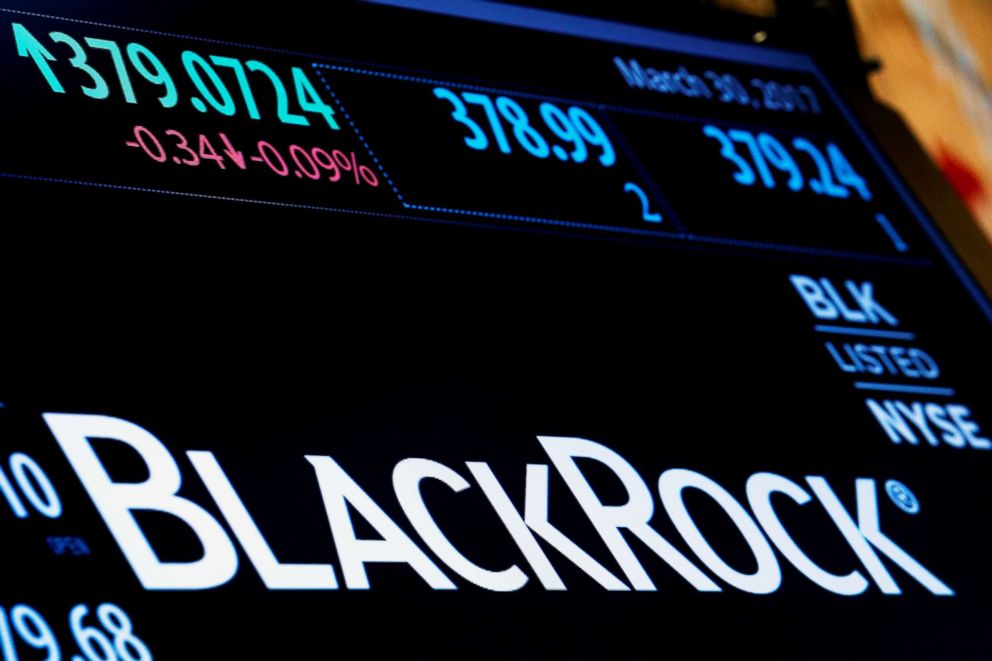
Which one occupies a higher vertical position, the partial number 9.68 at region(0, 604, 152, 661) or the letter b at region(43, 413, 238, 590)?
the letter b at region(43, 413, 238, 590)

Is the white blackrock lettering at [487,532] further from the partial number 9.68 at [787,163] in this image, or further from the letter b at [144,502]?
the partial number 9.68 at [787,163]

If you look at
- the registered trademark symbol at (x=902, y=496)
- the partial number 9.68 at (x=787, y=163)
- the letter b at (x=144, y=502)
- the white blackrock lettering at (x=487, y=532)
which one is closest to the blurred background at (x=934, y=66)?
the partial number 9.68 at (x=787, y=163)

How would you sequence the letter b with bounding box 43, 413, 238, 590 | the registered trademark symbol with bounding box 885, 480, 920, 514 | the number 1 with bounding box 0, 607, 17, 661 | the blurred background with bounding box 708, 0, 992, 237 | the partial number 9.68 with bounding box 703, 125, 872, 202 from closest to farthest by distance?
the number 1 with bounding box 0, 607, 17, 661, the letter b with bounding box 43, 413, 238, 590, the registered trademark symbol with bounding box 885, 480, 920, 514, the partial number 9.68 with bounding box 703, 125, 872, 202, the blurred background with bounding box 708, 0, 992, 237

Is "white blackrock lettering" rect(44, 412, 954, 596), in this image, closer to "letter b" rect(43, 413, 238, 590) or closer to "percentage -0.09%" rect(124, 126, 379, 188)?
"letter b" rect(43, 413, 238, 590)

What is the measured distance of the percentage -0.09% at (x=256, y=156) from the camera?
217 cm

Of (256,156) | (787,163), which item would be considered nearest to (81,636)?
(256,156)

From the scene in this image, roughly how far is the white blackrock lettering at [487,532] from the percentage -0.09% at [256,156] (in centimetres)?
52

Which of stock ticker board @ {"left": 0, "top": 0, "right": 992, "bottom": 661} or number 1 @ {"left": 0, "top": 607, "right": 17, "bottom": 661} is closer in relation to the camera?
number 1 @ {"left": 0, "top": 607, "right": 17, "bottom": 661}

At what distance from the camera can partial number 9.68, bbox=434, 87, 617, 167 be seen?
2.50m

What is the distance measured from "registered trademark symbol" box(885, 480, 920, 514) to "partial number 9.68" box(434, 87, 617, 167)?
0.87 meters

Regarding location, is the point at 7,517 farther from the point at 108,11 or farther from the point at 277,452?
the point at 108,11

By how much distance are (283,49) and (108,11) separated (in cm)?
33

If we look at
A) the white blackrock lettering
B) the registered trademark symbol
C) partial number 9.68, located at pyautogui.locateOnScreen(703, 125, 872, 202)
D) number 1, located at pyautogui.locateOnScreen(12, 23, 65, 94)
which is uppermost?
number 1, located at pyautogui.locateOnScreen(12, 23, 65, 94)

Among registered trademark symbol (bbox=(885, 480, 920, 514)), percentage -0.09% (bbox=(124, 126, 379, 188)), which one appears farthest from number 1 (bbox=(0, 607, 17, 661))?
registered trademark symbol (bbox=(885, 480, 920, 514))
